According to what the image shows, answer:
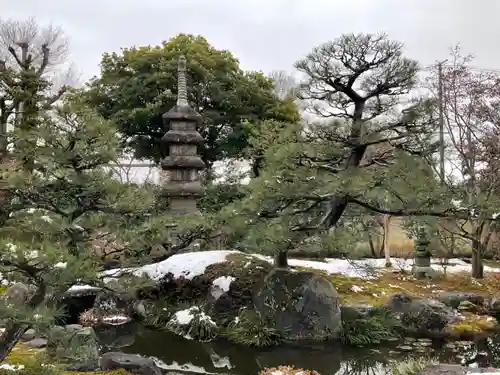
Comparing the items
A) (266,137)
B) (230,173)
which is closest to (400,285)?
(266,137)

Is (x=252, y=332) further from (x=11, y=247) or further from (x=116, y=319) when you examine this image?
(x=11, y=247)

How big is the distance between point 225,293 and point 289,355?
1.73 meters

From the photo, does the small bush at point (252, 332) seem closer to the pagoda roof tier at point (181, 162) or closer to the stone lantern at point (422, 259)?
the pagoda roof tier at point (181, 162)

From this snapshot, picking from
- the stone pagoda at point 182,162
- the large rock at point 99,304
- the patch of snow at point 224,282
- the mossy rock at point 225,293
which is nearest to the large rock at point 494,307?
the mossy rock at point 225,293

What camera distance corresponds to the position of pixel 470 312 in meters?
8.33

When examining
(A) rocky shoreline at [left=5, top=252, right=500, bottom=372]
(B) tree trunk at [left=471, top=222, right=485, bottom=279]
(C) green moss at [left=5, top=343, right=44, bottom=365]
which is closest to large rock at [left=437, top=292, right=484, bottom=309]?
(A) rocky shoreline at [left=5, top=252, right=500, bottom=372]

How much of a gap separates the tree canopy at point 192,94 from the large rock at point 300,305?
6854 mm

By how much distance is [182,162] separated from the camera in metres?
10.1

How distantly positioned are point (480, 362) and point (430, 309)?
155 cm

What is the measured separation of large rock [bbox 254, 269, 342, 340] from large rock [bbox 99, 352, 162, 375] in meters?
2.33

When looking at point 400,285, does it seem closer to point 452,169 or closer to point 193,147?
point 452,169

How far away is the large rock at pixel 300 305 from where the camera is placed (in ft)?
22.6

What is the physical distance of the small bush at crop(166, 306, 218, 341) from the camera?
23.4 ft

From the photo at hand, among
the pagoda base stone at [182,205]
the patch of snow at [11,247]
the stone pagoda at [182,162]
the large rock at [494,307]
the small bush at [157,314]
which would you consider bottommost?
the small bush at [157,314]
